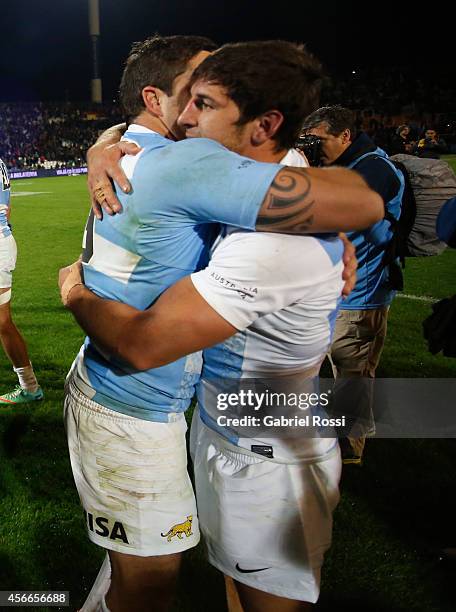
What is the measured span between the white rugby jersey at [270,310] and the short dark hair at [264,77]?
184 mm

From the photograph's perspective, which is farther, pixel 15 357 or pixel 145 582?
pixel 15 357

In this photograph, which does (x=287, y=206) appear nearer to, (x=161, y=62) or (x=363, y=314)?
(x=161, y=62)

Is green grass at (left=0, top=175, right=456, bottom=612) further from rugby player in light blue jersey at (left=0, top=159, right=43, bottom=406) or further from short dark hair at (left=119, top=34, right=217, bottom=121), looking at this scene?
short dark hair at (left=119, top=34, right=217, bottom=121)

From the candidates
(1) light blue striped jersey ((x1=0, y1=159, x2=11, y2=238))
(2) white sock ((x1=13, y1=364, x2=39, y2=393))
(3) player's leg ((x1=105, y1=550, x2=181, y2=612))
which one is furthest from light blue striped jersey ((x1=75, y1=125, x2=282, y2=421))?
(1) light blue striped jersey ((x1=0, y1=159, x2=11, y2=238))

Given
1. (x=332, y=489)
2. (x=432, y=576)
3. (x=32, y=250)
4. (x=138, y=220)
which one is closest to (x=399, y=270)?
(x=432, y=576)

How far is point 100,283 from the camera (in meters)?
1.68

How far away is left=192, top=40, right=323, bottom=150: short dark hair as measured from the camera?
1407mm

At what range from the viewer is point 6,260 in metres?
4.85

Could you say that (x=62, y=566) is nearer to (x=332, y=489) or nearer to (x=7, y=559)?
(x=7, y=559)

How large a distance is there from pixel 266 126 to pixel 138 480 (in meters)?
1.10

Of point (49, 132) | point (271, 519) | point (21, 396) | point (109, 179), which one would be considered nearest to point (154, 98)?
point (109, 179)

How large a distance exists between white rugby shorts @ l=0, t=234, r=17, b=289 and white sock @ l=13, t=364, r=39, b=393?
728 mm

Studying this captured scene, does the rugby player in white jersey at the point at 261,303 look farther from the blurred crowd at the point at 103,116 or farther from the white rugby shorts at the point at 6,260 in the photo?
the blurred crowd at the point at 103,116

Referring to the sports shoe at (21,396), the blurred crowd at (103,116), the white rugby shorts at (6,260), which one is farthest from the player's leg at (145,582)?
the blurred crowd at (103,116)
